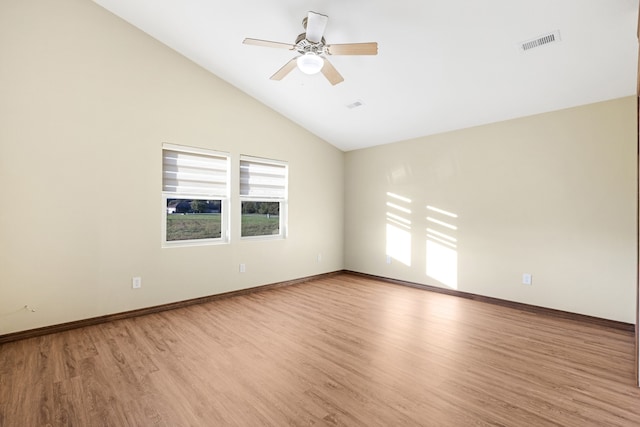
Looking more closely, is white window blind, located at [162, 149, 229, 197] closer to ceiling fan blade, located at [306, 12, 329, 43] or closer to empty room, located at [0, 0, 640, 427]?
empty room, located at [0, 0, 640, 427]

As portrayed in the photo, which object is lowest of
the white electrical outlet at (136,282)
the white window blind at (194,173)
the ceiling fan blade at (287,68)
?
the white electrical outlet at (136,282)

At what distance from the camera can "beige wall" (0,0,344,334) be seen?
294cm

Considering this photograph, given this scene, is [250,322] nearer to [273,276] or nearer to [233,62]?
[273,276]

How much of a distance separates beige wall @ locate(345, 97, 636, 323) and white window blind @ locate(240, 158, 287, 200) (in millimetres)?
1834

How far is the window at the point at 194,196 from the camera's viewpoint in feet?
13.0

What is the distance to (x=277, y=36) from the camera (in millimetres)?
3334

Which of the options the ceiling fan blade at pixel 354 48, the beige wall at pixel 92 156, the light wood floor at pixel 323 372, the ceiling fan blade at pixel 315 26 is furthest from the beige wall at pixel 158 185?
the ceiling fan blade at pixel 354 48

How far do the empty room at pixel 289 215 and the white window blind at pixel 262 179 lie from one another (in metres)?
0.04

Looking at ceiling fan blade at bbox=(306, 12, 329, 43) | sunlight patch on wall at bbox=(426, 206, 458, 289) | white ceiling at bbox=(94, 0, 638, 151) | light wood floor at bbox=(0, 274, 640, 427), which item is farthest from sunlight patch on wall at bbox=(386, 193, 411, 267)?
ceiling fan blade at bbox=(306, 12, 329, 43)

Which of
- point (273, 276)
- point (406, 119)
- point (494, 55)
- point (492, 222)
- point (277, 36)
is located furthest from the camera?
→ point (273, 276)

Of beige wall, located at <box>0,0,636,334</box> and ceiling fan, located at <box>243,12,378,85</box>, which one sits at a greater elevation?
ceiling fan, located at <box>243,12,378,85</box>

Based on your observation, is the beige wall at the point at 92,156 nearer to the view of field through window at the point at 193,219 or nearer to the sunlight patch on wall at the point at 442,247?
the view of field through window at the point at 193,219

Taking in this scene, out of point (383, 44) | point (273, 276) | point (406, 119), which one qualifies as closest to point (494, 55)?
point (383, 44)

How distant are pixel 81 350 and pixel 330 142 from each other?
15.6 feet
